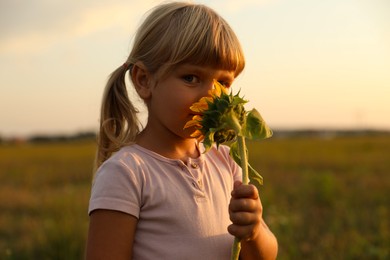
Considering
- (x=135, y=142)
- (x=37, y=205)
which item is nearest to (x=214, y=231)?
(x=135, y=142)

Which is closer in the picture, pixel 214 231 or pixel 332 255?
pixel 214 231

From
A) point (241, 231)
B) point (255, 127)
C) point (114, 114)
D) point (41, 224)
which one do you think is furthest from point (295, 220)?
point (255, 127)

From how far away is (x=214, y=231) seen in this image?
1.82 m

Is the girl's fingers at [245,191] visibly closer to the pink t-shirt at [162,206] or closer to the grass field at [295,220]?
the pink t-shirt at [162,206]

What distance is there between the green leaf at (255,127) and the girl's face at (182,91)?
352mm

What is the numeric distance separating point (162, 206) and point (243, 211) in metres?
0.32

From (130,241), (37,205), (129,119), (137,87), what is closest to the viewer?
(130,241)

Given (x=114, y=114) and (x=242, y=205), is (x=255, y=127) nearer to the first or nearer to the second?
(x=242, y=205)

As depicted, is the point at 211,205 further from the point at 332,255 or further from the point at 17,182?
the point at 17,182

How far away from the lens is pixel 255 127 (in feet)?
4.63

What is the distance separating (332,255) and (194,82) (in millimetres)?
2650

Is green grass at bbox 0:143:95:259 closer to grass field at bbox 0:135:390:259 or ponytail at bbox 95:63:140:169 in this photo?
grass field at bbox 0:135:390:259

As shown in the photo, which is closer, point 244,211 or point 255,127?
point 255,127

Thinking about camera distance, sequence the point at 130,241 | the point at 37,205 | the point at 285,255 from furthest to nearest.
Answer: the point at 37,205 → the point at 285,255 → the point at 130,241
